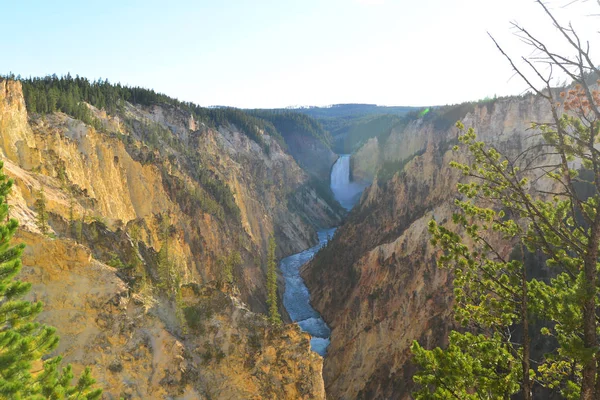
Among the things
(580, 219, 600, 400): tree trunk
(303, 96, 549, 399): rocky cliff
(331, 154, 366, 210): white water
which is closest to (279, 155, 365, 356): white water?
(303, 96, 549, 399): rocky cliff

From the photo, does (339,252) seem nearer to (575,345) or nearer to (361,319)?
(361,319)

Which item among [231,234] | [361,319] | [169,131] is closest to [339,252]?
[231,234]

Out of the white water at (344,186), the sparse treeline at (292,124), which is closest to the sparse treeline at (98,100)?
the sparse treeline at (292,124)

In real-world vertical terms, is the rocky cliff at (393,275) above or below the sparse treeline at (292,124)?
below

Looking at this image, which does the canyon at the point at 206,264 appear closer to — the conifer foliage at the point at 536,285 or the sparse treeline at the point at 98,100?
the sparse treeline at the point at 98,100

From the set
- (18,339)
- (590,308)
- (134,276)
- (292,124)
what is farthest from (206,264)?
(292,124)

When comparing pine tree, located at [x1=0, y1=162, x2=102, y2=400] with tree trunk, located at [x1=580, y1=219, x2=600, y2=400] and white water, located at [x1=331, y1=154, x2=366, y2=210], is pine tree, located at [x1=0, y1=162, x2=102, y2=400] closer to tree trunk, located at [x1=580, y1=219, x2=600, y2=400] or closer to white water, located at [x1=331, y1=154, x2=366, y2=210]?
tree trunk, located at [x1=580, y1=219, x2=600, y2=400]
